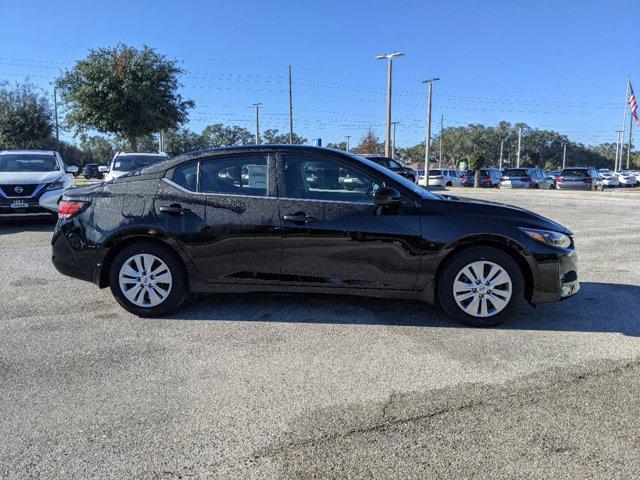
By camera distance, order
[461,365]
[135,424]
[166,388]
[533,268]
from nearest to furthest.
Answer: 1. [135,424]
2. [166,388]
3. [461,365]
4. [533,268]

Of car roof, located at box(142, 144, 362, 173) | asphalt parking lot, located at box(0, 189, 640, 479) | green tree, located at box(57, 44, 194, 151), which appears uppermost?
green tree, located at box(57, 44, 194, 151)

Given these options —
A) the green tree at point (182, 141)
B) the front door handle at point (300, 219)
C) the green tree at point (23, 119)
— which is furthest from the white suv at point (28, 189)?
the green tree at point (182, 141)

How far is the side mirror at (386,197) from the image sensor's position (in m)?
4.52

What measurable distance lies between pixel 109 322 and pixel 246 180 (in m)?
1.81

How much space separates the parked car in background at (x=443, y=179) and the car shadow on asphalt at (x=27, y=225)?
93.5ft

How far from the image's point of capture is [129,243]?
4.85m

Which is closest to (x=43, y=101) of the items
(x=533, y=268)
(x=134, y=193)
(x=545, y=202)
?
(x=545, y=202)

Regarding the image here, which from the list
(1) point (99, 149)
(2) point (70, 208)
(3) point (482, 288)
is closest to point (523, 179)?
(3) point (482, 288)

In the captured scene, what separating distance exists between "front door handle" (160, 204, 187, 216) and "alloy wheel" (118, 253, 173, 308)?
467 millimetres

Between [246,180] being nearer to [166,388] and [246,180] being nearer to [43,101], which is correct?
[166,388]

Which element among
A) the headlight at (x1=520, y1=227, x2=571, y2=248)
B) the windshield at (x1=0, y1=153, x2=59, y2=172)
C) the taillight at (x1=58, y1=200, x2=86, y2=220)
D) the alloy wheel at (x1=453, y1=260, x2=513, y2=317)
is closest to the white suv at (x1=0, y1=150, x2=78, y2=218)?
the windshield at (x1=0, y1=153, x2=59, y2=172)

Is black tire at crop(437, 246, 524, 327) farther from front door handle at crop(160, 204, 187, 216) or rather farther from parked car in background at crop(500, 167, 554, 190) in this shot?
parked car in background at crop(500, 167, 554, 190)

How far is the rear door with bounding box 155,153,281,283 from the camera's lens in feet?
15.3

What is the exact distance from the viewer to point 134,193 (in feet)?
15.9
